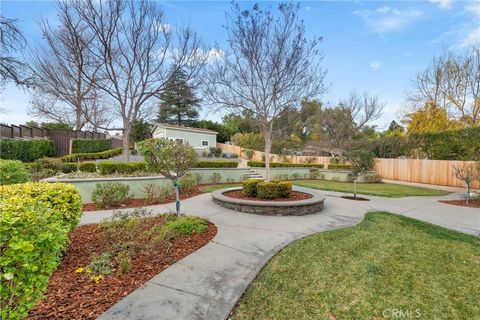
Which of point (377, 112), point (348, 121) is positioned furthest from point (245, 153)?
point (377, 112)

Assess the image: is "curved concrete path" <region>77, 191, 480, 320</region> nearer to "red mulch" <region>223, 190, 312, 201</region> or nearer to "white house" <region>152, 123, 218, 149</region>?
"red mulch" <region>223, 190, 312, 201</region>

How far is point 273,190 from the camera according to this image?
739 centimetres

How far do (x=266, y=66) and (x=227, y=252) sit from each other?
280 inches

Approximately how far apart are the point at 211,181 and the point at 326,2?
941 cm

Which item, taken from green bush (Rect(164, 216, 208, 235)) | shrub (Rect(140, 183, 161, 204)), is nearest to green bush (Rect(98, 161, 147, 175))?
shrub (Rect(140, 183, 161, 204))

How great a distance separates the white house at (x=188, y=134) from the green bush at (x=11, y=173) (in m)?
17.5

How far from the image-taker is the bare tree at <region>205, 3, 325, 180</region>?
336 inches

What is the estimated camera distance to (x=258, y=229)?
5234mm

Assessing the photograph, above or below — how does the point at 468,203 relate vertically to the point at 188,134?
below

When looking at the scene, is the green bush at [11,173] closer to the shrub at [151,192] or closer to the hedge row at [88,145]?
the shrub at [151,192]

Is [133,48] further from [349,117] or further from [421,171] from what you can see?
[349,117]

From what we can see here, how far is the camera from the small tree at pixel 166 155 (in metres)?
5.12

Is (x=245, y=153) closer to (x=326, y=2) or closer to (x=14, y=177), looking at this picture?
(x=326, y=2)

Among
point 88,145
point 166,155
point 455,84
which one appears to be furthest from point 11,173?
point 455,84
